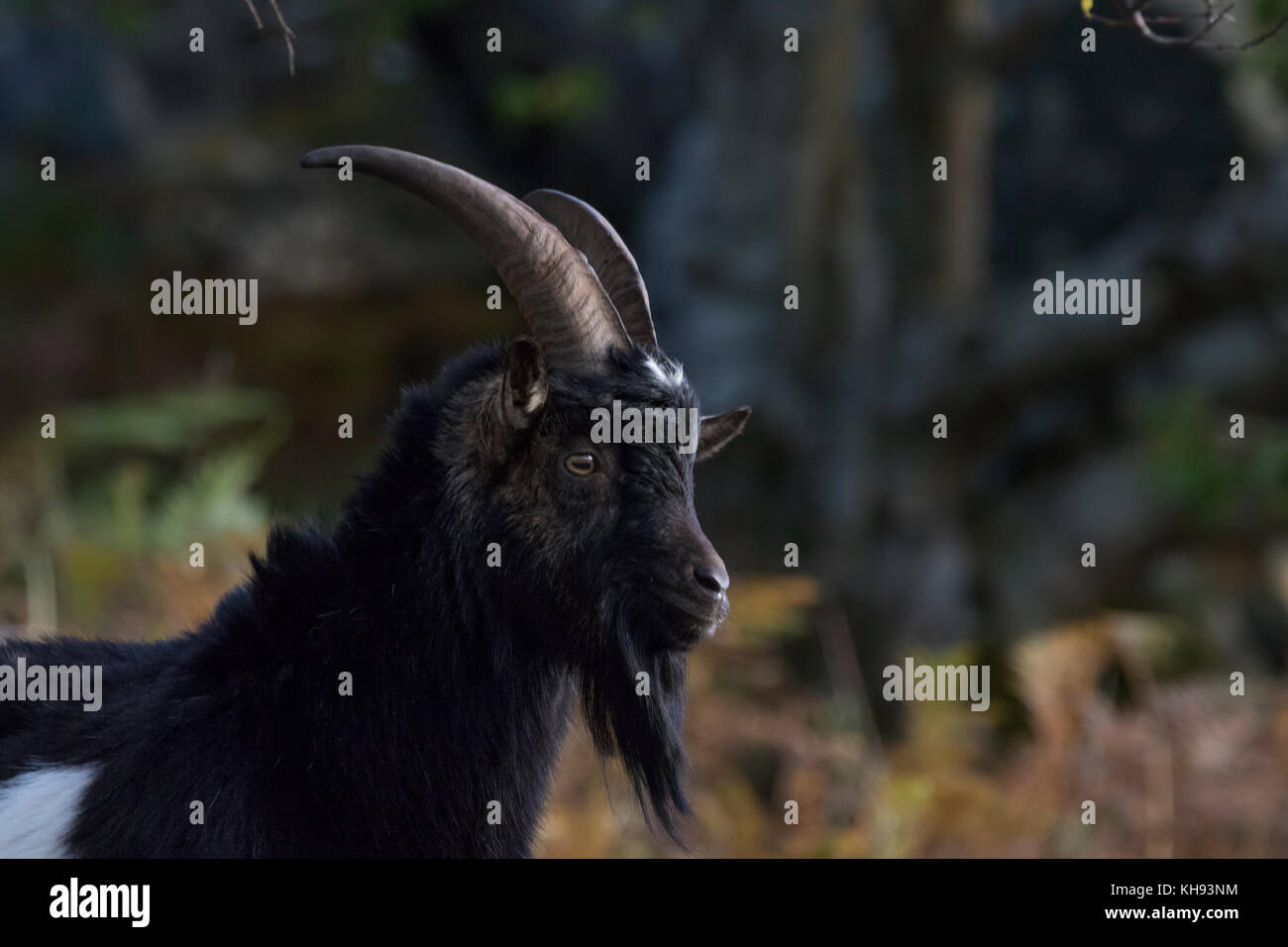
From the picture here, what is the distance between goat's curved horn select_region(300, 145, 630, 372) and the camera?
4234 mm

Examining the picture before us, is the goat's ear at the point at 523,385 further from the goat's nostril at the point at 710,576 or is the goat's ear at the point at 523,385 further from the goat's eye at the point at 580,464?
the goat's nostril at the point at 710,576

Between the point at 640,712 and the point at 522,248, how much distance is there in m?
1.34

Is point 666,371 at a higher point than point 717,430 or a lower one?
higher

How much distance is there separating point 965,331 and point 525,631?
27.0 ft

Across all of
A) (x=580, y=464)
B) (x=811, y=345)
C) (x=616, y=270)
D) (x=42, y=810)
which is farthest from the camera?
(x=811, y=345)

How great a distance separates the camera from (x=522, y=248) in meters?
4.26

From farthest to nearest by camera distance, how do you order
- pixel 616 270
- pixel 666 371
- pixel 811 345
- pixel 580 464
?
pixel 811 345
pixel 616 270
pixel 666 371
pixel 580 464

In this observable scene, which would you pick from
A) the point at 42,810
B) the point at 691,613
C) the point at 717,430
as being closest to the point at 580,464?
the point at 691,613

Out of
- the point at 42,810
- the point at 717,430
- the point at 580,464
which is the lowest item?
the point at 42,810

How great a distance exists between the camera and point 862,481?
12328 mm

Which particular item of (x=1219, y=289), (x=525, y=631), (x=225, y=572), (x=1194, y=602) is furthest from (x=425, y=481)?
(x=1194, y=602)

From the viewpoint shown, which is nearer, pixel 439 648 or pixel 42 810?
pixel 42 810

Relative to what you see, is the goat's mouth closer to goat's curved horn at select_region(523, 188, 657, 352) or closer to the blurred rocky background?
goat's curved horn at select_region(523, 188, 657, 352)

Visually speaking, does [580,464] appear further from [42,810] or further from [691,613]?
[42,810]
